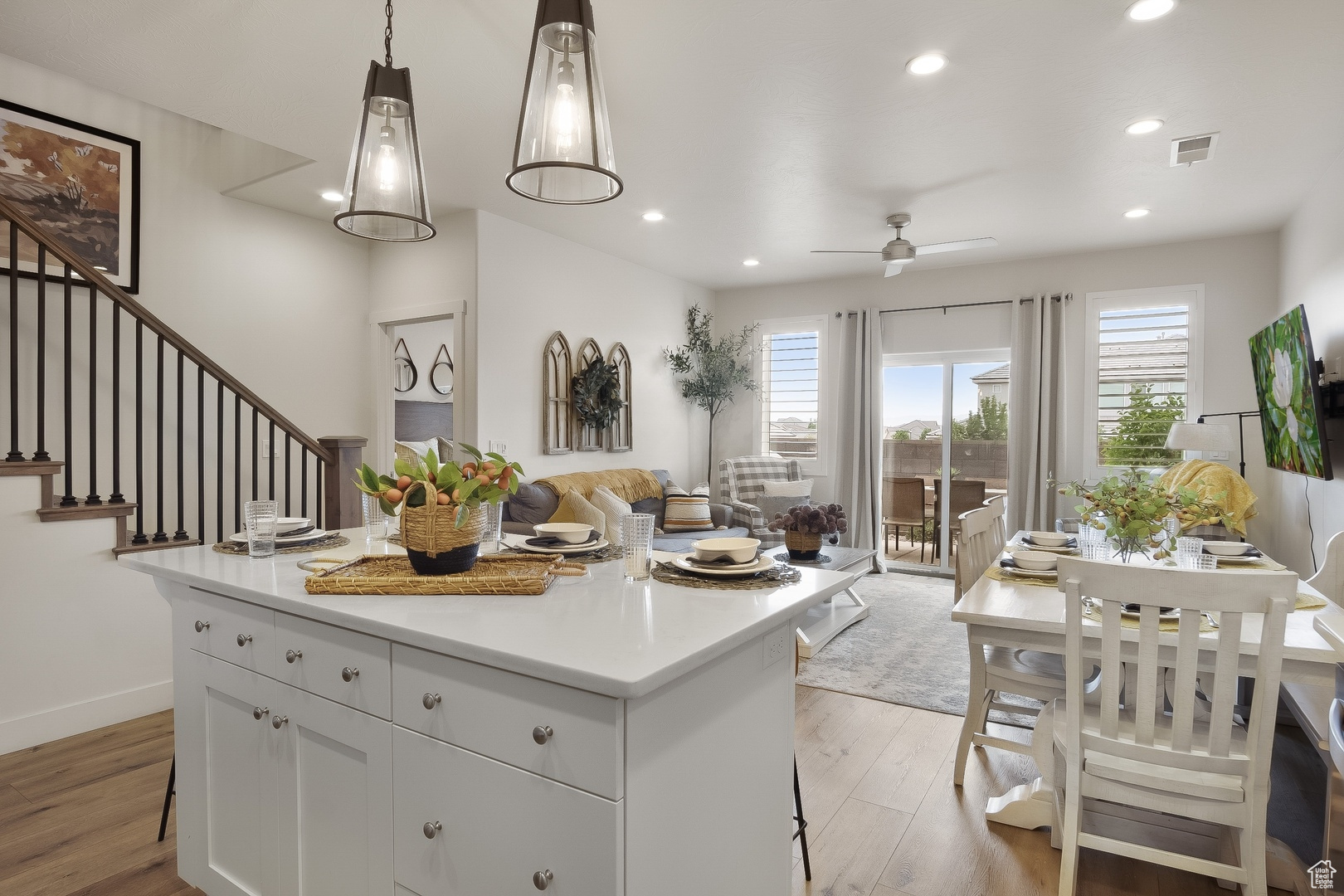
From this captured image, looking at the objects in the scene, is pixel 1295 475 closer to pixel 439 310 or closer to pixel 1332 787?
pixel 1332 787

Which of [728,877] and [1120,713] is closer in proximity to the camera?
[728,877]

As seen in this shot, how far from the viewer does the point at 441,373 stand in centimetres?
659

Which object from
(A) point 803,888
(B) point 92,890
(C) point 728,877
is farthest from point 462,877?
(B) point 92,890

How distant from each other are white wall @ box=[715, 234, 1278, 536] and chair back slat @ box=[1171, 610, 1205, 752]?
4.37 m

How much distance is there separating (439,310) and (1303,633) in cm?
449

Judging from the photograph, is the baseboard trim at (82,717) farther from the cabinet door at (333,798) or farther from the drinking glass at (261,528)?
the cabinet door at (333,798)

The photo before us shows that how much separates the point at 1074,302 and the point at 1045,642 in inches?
182

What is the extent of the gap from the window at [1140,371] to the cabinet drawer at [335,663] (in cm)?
572

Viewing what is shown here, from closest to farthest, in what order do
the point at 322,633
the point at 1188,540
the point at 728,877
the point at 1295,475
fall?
the point at 728,877 → the point at 322,633 → the point at 1188,540 → the point at 1295,475

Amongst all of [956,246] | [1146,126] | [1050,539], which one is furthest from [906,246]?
[1050,539]

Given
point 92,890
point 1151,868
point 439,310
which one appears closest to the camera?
point 92,890

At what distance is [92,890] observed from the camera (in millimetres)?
1993

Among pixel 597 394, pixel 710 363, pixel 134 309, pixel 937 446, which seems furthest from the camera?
pixel 710 363

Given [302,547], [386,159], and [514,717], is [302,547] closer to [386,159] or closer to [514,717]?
[386,159]
